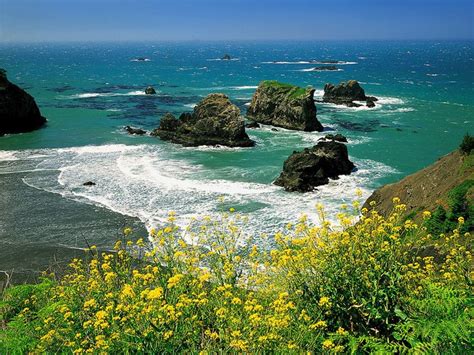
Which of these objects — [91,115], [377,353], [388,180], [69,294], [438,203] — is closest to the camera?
[377,353]

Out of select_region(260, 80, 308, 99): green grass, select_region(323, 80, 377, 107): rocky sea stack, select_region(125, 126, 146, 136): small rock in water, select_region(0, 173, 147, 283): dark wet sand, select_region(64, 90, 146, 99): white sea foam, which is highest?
select_region(260, 80, 308, 99): green grass

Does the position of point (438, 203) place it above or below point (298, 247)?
below

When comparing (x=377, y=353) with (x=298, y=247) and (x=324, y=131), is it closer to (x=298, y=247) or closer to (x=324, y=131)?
(x=298, y=247)

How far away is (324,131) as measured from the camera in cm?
5856

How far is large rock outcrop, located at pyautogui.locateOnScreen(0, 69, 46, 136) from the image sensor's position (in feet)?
183

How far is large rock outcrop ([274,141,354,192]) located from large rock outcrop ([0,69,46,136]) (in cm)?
3802

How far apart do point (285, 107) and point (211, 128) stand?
14.4 m

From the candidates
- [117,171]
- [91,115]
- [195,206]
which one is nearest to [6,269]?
[195,206]

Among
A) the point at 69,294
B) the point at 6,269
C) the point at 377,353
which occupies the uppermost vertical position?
the point at 377,353

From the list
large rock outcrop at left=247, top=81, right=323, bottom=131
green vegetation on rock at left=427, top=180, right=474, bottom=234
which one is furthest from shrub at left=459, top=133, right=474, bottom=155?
large rock outcrop at left=247, top=81, right=323, bottom=131

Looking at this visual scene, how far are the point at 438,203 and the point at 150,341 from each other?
16.2m

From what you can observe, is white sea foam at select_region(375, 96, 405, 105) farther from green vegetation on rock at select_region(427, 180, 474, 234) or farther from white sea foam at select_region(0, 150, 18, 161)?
green vegetation on rock at select_region(427, 180, 474, 234)

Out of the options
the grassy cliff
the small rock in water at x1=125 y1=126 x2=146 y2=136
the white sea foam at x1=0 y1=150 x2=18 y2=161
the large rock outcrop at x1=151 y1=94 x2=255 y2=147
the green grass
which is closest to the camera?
the grassy cliff

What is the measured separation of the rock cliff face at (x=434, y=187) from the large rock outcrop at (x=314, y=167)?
35.7 feet
